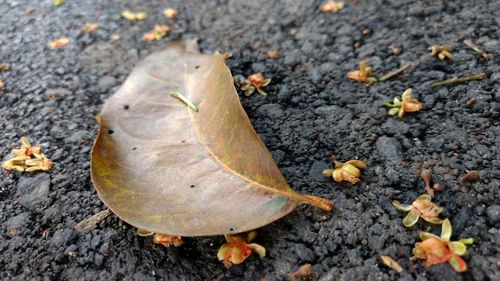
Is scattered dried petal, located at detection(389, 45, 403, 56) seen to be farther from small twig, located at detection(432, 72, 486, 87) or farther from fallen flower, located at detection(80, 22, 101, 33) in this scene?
fallen flower, located at detection(80, 22, 101, 33)

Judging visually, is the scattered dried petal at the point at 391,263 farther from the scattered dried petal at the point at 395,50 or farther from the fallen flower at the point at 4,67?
the fallen flower at the point at 4,67

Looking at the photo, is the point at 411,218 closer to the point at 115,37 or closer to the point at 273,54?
the point at 273,54

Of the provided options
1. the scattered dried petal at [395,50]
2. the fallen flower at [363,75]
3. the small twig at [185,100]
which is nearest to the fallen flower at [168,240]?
the small twig at [185,100]

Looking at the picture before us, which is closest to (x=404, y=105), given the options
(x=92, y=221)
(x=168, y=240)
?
(x=168, y=240)

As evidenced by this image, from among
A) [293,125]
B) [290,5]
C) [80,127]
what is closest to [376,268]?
[293,125]

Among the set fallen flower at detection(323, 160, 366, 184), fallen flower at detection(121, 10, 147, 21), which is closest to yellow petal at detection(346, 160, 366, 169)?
fallen flower at detection(323, 160, 366, 184)

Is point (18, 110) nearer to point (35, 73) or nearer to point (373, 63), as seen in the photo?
point (35, 73)

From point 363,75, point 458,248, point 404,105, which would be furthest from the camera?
point 363,75
